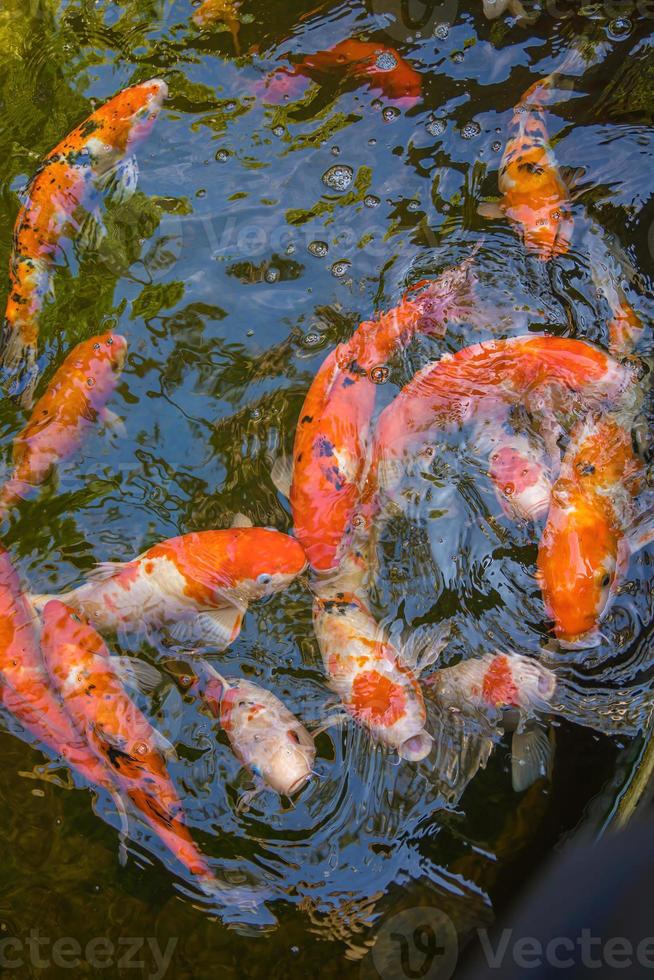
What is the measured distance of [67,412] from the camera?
3.65 meters

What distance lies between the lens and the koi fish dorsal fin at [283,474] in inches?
135

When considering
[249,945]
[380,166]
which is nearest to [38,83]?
[380,166]

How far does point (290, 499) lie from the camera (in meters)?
3.41

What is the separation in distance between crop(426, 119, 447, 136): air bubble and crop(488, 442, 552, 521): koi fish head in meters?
1.85

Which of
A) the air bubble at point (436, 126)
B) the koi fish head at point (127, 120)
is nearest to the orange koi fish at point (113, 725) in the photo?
the koi fish head at point (127, 120)

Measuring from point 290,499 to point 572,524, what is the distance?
123 cm

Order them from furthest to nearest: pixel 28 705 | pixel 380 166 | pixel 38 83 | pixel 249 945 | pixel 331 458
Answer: pixel 38 83
pixel 380 166
pixel 331 458
pixel 28 705
pixel 249 945

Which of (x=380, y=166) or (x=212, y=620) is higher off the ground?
(x=380, y=166)

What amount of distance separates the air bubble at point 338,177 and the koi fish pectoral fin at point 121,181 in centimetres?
110

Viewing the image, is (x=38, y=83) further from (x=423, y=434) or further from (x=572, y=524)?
(x=572, y=524)

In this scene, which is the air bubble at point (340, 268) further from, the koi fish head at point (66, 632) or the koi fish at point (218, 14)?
the koi fish head at point (66, 632)

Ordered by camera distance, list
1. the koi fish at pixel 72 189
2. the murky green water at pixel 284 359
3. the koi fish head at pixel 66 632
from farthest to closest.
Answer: the koi fish at pixel 72 189
the koi fish head at pixel 66 632
the murky green water at pixel 284 359

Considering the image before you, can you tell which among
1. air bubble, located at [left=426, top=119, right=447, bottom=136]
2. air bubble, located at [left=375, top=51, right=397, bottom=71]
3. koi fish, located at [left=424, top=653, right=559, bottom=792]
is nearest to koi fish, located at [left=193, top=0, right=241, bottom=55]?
air bubble, located at [left=375, top=51, right=397, bottom=71]

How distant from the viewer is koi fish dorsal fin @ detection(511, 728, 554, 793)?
2.96 meters
